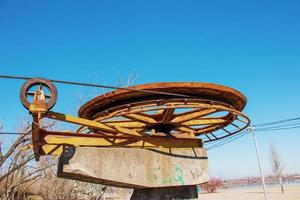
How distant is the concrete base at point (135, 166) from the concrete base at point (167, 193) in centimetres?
20

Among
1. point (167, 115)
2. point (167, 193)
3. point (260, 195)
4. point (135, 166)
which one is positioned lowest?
point (260, 195)

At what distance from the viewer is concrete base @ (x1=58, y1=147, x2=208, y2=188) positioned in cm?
649

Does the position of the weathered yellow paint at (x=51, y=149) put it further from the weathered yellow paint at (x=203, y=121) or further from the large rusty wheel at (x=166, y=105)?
the weathered yellow paint at (x=203, y=121)

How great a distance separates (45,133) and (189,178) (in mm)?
3548

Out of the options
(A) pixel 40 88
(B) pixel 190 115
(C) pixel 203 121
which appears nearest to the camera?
(A) pixel 40 88

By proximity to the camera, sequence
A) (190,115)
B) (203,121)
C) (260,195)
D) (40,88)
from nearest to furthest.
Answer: (40,88) < (190,115) < (203,121) < (260,195)

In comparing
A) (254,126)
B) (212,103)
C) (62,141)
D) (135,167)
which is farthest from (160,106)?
(254,126)

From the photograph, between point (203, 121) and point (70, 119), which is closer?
point (70, 119)

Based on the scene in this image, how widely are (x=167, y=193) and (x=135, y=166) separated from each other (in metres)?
1.05

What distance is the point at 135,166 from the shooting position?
7.03 metres

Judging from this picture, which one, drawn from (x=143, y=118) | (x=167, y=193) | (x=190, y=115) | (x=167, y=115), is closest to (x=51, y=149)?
(x=143, y=118)

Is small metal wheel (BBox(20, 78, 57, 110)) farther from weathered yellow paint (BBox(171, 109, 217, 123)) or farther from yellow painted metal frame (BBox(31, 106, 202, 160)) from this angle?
weathered yellow paint (BBox(171, 109, 217, 123))

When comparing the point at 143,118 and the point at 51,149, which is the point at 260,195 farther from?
the point at 51,149

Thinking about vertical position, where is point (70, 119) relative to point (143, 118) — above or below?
below
